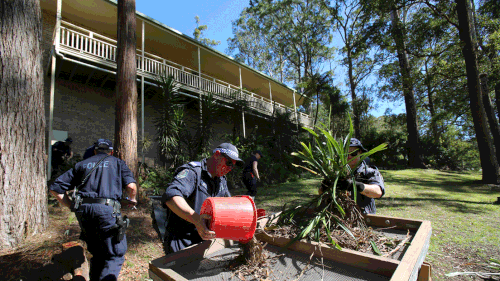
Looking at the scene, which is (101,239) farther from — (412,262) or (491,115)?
(491,115)

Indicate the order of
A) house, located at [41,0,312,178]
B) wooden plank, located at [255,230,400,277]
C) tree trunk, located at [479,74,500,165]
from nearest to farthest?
wooden plank, located at [255,230,400,277] < house, located at [41,0,312,178] < tree trunk, located at [479,74,500,165]

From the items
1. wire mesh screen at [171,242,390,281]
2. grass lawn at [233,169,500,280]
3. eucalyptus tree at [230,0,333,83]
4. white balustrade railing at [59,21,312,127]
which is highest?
eucalyptus tree at [230,0,333,83]

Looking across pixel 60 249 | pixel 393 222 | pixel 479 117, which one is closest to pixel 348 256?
pixel 393 222

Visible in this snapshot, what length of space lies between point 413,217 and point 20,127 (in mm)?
7228

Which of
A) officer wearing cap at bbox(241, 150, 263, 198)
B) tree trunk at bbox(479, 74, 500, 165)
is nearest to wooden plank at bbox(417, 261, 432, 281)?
officer wearing cap at bbox(241, 150, 263, 198)

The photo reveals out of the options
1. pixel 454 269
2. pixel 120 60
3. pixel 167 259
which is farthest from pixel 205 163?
pixel 120 60

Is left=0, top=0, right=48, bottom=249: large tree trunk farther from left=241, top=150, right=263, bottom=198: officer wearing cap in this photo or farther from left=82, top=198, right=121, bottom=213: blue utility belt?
left=241, top=150, right=263, bottom=198: officer wearing cap

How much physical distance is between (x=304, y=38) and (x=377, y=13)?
12698 millimetres

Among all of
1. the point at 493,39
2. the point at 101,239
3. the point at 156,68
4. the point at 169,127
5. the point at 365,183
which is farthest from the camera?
the point at 493,39

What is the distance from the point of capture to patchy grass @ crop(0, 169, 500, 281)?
2939 mm

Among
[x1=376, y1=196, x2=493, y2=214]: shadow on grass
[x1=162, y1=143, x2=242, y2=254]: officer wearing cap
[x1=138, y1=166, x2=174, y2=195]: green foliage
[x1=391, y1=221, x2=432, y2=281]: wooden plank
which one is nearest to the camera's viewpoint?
[x1=391, y1=221, x2=432, y2=281]: wooden plank

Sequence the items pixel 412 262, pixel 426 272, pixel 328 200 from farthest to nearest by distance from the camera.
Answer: pixel 328 200 → pixel 426 272 → pixel 412 262

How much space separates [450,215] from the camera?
5754mm

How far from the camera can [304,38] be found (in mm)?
25172
